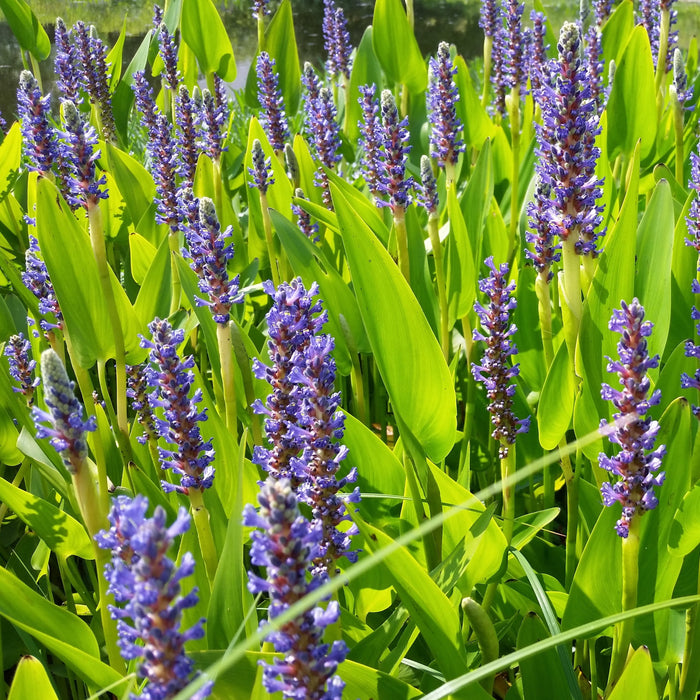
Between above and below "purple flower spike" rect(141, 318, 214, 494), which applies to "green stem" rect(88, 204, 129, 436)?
above

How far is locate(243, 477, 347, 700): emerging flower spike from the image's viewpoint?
76cm

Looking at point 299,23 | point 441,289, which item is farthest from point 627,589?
point 299,23

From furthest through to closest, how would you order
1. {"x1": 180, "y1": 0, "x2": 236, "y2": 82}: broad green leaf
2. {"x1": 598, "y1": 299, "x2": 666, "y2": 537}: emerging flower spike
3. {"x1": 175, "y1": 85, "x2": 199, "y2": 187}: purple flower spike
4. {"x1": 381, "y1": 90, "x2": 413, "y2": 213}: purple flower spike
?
{"x1": 180, "y1": 0, "x2": 236, "y2": 82}: broad green leaf < {"x1": 175, "y1": 85, "x2": 199, "y2": 187}: purple flower spike < {"x1": 381, "y1": 90, "x2": 413, "y2": 213}: purple flower spike < {"x1": 598, "y1": 299, "x2": 666, "y2": 537}: emerging flower spike

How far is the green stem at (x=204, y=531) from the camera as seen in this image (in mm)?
1429

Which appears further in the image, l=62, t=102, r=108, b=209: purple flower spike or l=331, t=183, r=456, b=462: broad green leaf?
l=62, t=102, r=108, b=209: purple flower spike

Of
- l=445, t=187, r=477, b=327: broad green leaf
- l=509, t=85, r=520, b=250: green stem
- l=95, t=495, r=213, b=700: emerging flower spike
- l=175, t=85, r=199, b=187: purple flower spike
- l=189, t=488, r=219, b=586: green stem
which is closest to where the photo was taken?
l=95, t=495, r=213, b=700: emerging flower spike

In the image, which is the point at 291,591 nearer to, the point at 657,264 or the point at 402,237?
the point at 657,264

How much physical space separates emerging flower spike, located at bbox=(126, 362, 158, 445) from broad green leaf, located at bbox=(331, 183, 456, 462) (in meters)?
0.76

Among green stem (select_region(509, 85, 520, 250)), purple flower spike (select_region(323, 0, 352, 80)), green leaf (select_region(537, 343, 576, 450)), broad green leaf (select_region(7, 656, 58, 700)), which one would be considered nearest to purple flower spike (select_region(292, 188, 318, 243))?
green stem (select_region(509, 85, 520, 250))

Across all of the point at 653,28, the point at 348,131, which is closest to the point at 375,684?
the point at 348,131

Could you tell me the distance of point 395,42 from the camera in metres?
3.43

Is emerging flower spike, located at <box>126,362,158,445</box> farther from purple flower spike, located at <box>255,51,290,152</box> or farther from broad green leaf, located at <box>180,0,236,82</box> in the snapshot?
broad green leaf, located at <box>180,0,236,82</box>

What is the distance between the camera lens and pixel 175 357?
4.47 ft

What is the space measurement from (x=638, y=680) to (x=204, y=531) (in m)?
0.73
